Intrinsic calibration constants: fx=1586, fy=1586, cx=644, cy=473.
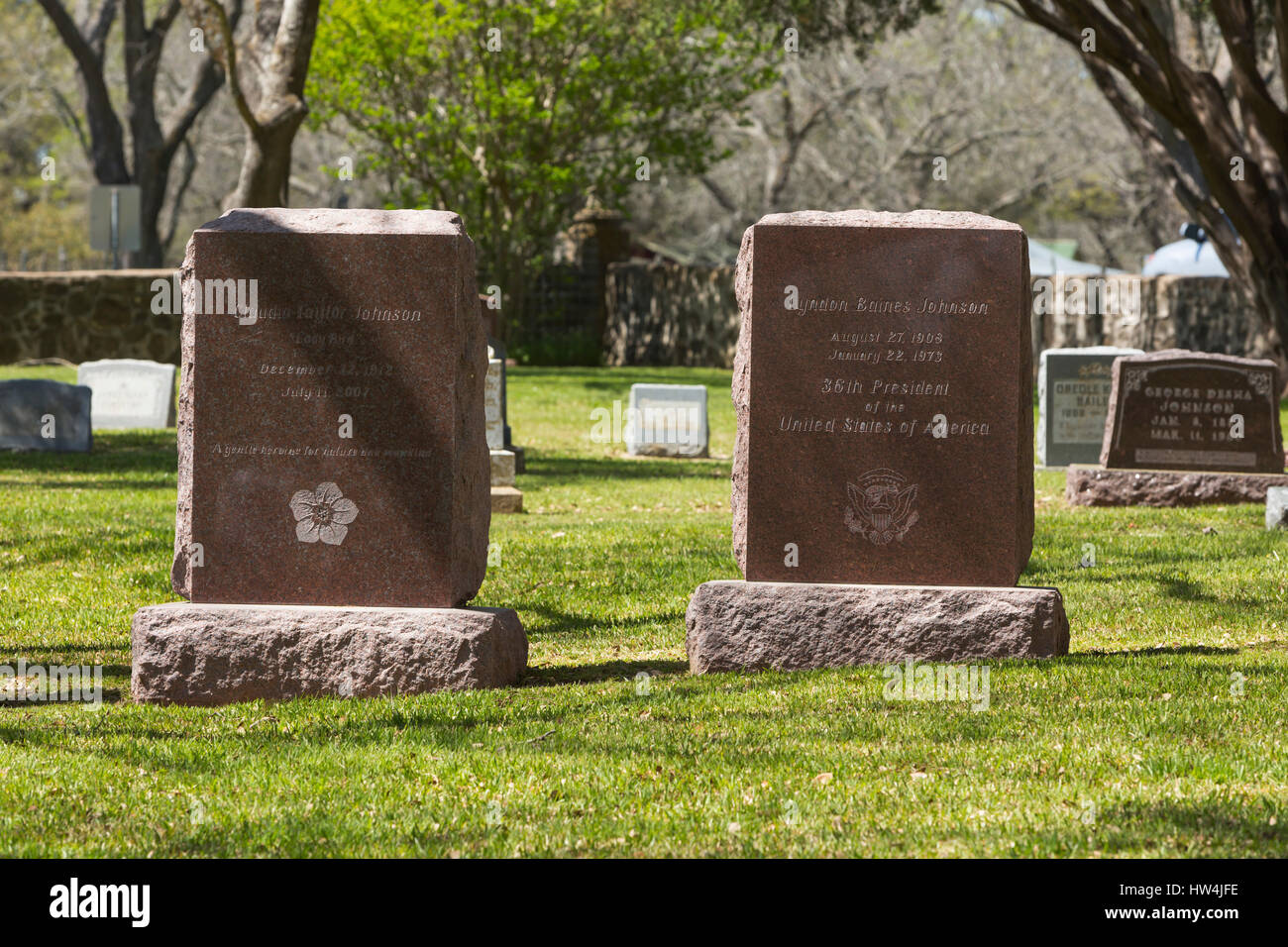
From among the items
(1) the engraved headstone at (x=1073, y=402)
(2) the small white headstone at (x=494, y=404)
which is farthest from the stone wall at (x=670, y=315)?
(2) the small white headstone at (x=494, y=404)

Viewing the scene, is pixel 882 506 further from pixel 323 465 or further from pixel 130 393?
pixel 130 393

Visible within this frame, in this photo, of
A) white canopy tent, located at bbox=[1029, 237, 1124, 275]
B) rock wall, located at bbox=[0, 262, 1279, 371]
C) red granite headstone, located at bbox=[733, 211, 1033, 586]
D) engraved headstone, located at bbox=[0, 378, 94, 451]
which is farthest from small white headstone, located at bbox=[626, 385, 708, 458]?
white canopy tent, located at bbox=[1029, 237, 1124, 275]

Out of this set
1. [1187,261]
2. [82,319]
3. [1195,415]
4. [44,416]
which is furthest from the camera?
[1187,261]

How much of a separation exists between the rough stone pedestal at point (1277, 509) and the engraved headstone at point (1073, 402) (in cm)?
482

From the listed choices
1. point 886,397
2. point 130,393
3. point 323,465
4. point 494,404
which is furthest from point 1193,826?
point 130,393

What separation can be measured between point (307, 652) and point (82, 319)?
64.8 feet

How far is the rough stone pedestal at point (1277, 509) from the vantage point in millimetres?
11438

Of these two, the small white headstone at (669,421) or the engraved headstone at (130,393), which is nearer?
the small white headstone at (669,421)

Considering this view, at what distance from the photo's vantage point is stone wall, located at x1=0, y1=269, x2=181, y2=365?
2462cm

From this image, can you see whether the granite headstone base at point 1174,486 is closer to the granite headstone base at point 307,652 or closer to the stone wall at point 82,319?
the granite headstone base at point 307,652

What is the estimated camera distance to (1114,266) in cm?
5222

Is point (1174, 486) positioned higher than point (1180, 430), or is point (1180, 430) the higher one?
point (1180, 430)

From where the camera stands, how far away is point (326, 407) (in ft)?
22.1

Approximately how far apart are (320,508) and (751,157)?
43.0 metres
